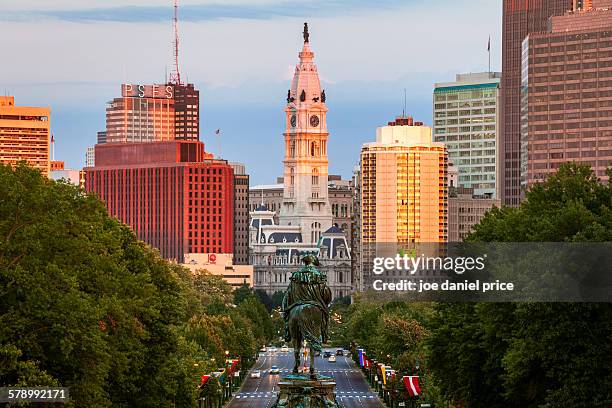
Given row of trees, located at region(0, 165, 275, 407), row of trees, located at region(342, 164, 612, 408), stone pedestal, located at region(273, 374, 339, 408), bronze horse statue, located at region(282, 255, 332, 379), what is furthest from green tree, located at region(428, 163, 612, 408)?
bronze horse statue, located at region(282, 255, 332, 379)

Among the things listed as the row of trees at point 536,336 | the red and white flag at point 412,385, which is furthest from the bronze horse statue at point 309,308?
the red and white flag at point 412,385

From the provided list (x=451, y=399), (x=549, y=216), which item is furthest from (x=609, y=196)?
(x=451, y=399)

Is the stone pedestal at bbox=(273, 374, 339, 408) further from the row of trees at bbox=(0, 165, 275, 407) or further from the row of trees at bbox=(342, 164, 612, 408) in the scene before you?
the row of trees at bbox=(342, 164, 612, 408)

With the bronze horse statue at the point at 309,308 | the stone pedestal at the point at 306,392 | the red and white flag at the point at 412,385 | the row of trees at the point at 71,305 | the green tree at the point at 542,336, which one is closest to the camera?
the stone pedestal at the point at 306,392

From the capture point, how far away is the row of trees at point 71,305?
260ft

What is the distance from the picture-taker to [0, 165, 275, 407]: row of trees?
79.3 metres

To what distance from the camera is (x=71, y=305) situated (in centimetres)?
7994

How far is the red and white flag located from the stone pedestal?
84.7m

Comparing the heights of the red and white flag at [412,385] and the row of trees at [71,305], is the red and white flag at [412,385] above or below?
below

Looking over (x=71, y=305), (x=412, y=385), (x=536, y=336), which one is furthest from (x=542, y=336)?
(x=412, y=385)

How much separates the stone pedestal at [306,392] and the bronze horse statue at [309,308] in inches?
14.1

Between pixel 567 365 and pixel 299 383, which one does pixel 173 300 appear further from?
pixel 299 383

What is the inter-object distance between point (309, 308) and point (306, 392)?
2.61 m

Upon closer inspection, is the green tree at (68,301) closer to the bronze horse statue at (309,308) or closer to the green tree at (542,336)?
the green tree at (542,336)
